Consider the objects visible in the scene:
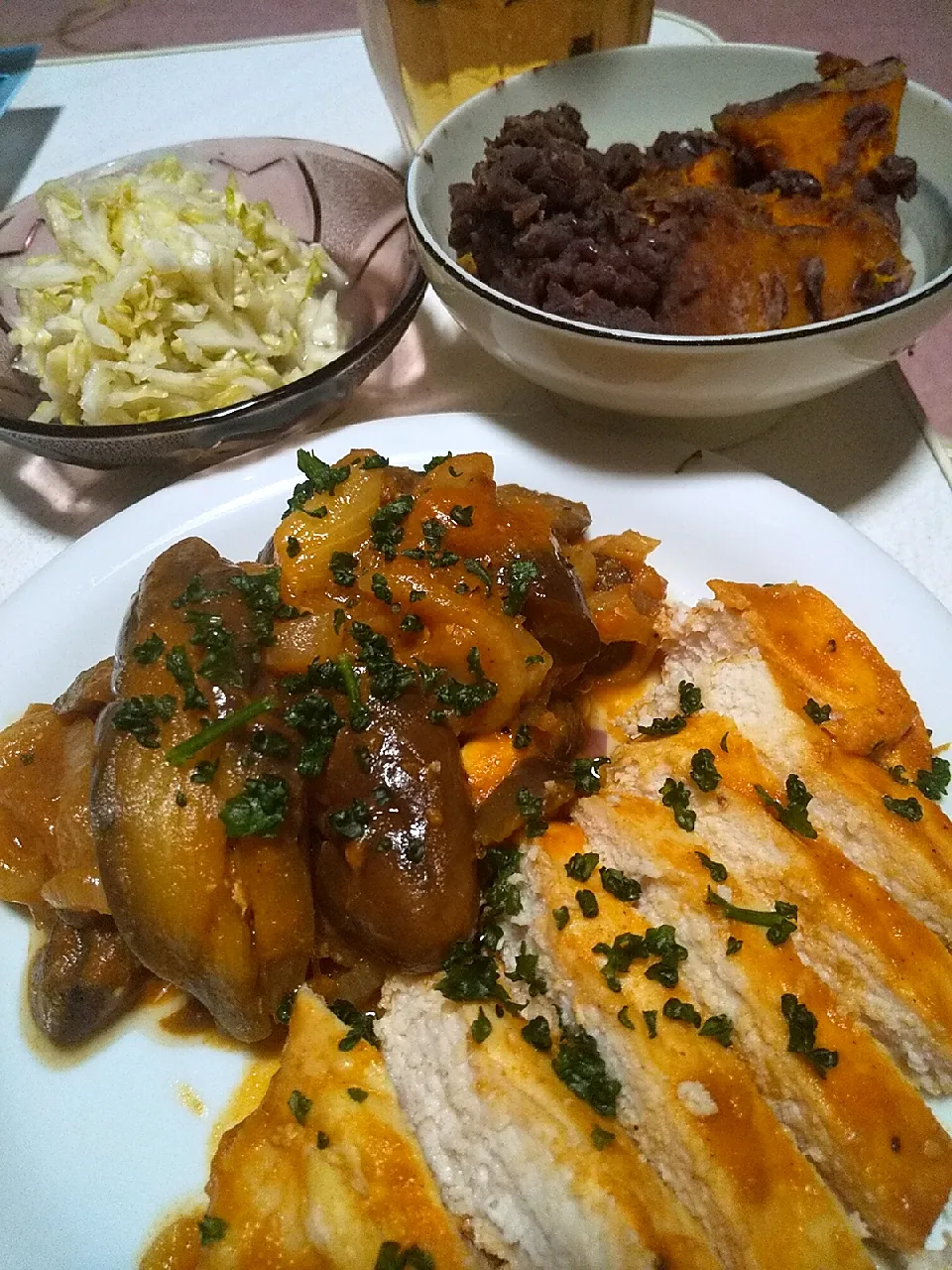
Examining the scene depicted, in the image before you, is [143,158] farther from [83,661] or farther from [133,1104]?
[133,1104]

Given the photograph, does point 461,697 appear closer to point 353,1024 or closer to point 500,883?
point 500,883

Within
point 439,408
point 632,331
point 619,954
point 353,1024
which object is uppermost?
point 632,331

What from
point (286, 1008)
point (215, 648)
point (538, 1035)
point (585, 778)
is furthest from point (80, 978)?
point (585, 778)

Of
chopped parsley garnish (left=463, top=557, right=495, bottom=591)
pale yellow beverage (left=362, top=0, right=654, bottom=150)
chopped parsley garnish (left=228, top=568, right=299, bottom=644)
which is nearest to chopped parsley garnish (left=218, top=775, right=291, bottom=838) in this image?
chopped parsley garnish (left=228, top=568, right=299, bottom=644)

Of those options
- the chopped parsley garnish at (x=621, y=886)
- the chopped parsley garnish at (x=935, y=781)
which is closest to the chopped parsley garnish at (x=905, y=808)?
the chopped parsley garnish at (x=935, y=781)

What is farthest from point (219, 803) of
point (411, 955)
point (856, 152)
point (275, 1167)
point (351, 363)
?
point (856, 152)

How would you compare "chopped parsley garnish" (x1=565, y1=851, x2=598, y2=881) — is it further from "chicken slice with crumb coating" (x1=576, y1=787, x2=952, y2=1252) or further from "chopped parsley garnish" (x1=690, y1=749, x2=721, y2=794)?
"chopped parsley garnish" (x1=690, y1=749, x2=721, y2=794)

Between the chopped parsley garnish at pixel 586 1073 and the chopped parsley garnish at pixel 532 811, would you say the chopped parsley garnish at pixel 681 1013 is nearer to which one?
the chopped parsley garnish at pixel 586 1073
